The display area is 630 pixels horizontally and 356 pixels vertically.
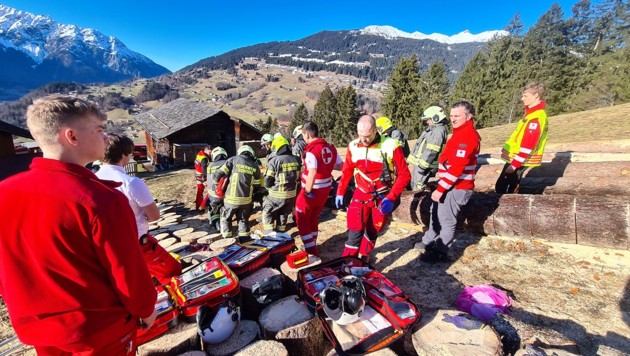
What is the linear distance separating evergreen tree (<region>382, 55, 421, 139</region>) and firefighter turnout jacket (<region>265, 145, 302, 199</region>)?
35.1 metres

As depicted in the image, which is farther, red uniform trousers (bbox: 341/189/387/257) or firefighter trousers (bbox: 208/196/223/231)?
firefighter trousers (bbox: 208/196/223/231)

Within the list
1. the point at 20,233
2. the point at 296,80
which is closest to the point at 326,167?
the point at 20,233

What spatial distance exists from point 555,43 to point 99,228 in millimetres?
62320

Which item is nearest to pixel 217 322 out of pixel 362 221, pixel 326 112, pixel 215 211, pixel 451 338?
pixel 451 338

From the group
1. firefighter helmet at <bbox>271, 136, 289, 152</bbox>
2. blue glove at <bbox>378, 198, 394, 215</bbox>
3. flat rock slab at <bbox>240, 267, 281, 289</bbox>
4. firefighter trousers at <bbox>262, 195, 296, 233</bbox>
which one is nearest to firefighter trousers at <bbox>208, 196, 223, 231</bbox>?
firefighter trousers at <bbox>262, 195, 296, 233</bbox>

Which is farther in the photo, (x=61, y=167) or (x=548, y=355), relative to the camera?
(x=548, y=355)

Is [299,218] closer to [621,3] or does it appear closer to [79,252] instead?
[79,252]

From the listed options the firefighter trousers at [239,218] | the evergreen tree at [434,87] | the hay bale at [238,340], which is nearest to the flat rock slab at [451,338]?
the hay bale at [238,340]

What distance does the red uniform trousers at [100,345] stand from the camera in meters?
1.64

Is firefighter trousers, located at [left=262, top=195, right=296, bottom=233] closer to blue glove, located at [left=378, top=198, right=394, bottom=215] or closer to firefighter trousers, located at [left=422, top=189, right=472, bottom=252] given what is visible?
blue glove, located at [left=378, top=198, right=394, bottom=215]

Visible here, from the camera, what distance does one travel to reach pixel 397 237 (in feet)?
18.8

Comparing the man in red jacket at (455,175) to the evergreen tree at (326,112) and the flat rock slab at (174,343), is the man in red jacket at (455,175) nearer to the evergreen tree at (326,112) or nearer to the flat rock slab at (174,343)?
the flat rock slab at (174,343)

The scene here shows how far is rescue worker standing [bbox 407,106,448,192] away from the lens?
6.39 m

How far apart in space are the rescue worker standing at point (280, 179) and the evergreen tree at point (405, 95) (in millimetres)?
35125
